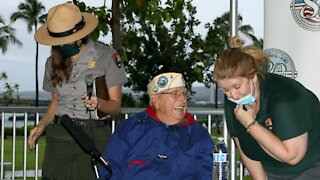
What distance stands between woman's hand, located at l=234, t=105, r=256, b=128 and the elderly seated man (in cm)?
76

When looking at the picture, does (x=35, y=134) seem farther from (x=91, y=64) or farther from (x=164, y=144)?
(x=164, y=144)

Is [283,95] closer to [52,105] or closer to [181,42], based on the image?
[52,105]

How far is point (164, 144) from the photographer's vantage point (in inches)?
131

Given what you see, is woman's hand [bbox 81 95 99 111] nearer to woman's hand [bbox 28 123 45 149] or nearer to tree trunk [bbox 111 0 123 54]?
woman's hand [bbox 28 123 45 149]

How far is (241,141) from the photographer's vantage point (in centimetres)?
279

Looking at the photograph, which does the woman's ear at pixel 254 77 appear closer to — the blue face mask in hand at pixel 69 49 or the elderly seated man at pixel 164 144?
the elderly seated man at pixel 164 144

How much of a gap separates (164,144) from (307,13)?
1.30m

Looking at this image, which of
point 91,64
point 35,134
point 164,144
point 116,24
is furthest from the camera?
A: point 116,24

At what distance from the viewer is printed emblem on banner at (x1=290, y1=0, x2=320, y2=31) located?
3.95 meters

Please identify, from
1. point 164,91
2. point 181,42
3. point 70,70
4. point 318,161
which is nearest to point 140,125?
point 164,91

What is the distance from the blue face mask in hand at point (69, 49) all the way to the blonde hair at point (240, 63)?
1.05 metres

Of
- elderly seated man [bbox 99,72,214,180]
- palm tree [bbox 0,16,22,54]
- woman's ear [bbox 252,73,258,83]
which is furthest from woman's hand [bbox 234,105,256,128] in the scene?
palm tree [bbox 0,16,22,54]

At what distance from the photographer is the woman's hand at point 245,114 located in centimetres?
252

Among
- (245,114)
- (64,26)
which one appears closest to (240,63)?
(245,114)
